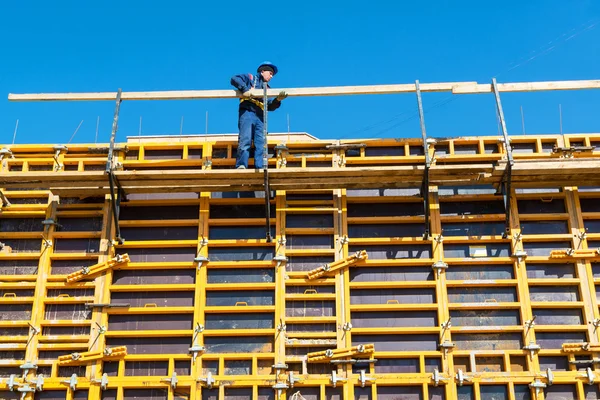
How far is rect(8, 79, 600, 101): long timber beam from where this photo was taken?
10406 mm

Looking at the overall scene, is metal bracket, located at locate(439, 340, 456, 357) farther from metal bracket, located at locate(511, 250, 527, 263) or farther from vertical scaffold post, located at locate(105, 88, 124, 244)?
vertical scaffold post, located at locate(105, 88, 124, 244)

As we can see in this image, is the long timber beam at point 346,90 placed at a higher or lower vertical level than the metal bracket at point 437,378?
higher

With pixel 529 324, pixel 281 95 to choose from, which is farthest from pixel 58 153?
pixel 529 324

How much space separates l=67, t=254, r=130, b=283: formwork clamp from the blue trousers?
2235mm

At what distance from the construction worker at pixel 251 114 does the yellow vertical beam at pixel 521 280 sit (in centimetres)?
395

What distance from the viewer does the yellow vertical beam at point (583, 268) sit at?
31.2ft

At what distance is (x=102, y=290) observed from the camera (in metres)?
9.88

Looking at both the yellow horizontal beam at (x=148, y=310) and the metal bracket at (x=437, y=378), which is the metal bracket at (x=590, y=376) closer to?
the metal bracket at (x=437, y=378)

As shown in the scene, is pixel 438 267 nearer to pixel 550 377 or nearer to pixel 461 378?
pixel 461 378

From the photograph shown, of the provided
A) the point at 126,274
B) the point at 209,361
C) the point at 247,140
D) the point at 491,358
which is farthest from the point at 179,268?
the point at 491,358

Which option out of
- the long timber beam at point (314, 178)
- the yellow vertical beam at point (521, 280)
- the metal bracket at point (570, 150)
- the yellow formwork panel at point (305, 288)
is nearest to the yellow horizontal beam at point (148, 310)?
the yellow formwork panel at point (305, 288)

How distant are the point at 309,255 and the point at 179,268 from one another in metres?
1.99

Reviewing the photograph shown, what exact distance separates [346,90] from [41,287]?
5551 mm

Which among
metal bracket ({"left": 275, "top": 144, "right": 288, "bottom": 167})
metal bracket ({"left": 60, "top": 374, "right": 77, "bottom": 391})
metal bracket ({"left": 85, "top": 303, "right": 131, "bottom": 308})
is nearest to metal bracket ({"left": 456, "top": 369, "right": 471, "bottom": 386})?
metal bracket ({"left": 275, "top": 144, "right": 288, "bottom": 167})
